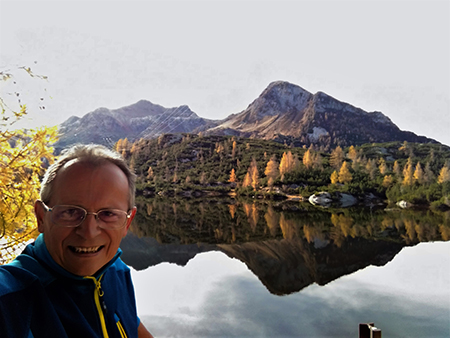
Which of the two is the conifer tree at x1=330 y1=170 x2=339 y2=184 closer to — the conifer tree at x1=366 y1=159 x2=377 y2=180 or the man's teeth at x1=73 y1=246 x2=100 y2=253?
the conifer tree at x1=366 y1=159 x2=377 y2=180

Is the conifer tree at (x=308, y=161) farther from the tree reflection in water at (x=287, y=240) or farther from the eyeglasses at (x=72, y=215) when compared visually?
the eyeglasses at (x=72, y=215)

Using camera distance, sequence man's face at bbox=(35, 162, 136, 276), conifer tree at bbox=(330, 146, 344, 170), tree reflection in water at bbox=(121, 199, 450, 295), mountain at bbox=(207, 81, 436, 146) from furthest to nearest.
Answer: mountain at bbox=(207, 81, 436, 146), conifer tree at bbox=(330, 146, 344, 170), tree reflection in water at bbox=(121, 199, 450, 295), man's face at bbox=(35, 162, 136, 276)

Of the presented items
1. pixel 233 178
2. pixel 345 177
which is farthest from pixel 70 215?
pixel 233 178

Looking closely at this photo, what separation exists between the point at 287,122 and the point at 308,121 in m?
12.9

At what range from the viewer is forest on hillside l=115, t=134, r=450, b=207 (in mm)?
38812

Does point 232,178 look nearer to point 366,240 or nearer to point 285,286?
point 366,240

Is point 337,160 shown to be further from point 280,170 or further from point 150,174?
point 150,174

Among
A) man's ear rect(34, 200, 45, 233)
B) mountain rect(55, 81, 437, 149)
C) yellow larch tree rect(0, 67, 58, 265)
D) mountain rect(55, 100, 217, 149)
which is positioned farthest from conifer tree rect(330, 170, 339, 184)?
mountain rect(55, 100, 217, 149)

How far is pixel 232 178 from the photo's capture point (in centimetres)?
5319

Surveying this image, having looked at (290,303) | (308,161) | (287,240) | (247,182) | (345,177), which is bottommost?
(290,303)

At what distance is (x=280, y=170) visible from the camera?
48969 mm

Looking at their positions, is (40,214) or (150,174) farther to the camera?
(150,174)

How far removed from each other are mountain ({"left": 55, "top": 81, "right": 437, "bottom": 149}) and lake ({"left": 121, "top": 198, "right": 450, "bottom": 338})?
289 feet

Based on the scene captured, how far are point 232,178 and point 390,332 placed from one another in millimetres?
46578
